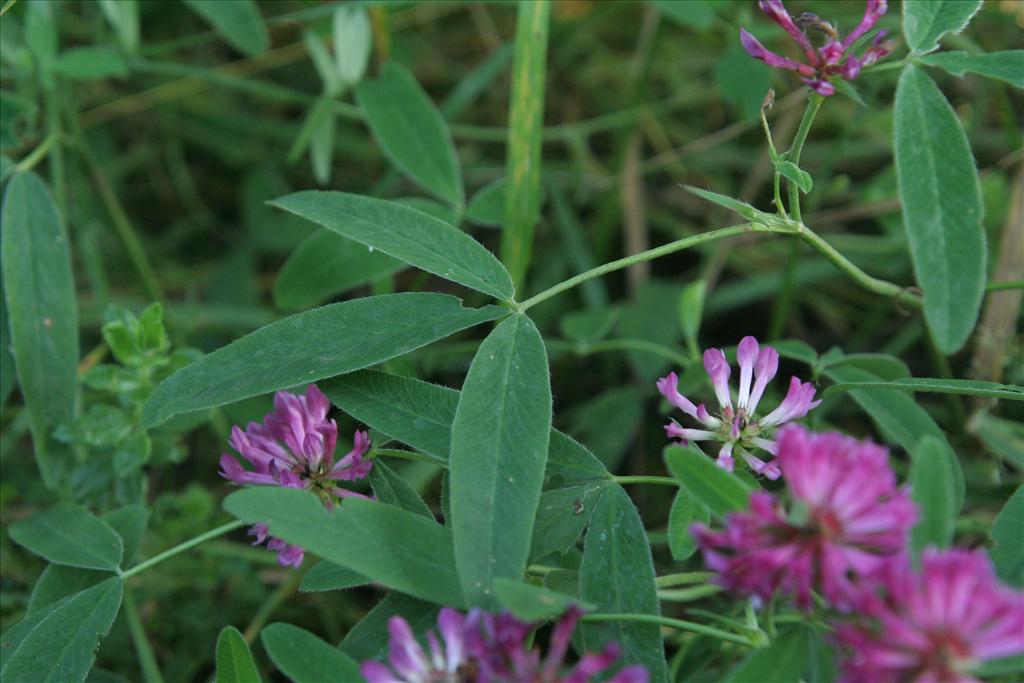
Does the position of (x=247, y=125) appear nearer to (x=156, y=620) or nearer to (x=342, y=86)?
(x=342, y=86)

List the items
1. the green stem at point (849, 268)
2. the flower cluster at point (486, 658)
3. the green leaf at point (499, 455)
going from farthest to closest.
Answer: the green stem at point (849, 268)
the green leaf at point (499, 455)
the flower cluster at point (486, 658)

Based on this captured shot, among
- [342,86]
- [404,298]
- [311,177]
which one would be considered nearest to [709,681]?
[404,298]

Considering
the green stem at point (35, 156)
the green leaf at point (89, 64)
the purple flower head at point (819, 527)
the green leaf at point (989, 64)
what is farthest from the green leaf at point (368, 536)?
the green leaf at point (89, 64)

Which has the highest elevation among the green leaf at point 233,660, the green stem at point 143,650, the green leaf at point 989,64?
the green leaf at point 989,64

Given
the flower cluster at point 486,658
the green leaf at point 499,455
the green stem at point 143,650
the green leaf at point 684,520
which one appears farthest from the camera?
the green stem at point 143,650

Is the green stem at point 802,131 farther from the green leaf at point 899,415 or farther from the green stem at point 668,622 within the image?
the green stem at point 668,622
